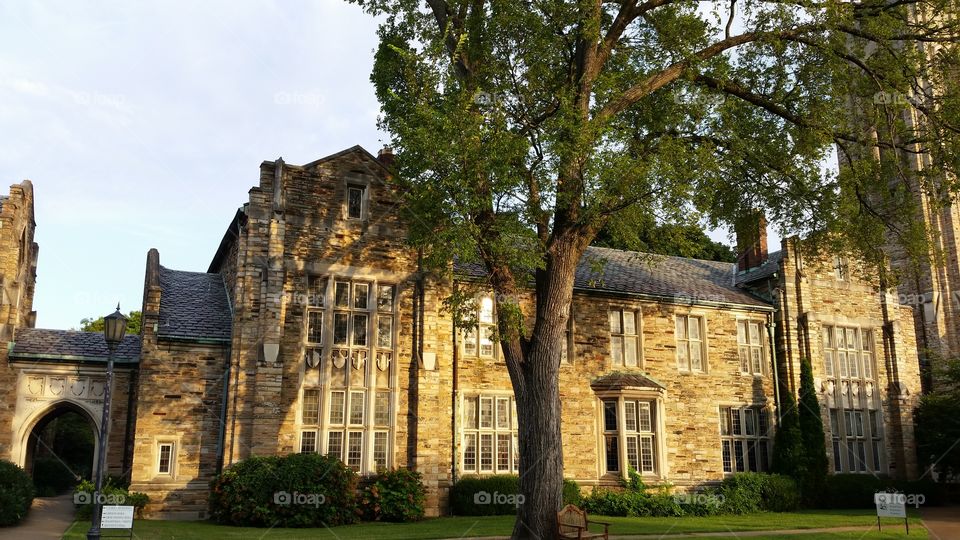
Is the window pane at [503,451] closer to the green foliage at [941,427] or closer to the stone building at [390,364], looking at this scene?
the stone building at [390,364]

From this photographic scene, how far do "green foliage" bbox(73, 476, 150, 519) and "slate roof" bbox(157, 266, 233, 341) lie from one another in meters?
3.90

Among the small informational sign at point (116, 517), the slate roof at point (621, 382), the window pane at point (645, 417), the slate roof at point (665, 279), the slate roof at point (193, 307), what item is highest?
the slate roof at point (665, 279)

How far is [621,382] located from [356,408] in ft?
27.1

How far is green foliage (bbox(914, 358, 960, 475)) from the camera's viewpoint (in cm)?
2733

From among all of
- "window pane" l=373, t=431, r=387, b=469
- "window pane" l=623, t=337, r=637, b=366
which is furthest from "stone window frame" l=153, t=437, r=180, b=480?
"window pane" l=623, t=337, r=637, b=366

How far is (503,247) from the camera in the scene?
15211mm

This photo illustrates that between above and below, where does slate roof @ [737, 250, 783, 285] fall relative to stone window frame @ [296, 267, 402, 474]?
above

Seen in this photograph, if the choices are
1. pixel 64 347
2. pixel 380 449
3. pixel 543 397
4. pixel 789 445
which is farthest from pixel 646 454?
pixel 64 347

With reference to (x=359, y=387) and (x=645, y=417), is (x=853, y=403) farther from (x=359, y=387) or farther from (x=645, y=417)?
(x=359, y=387)

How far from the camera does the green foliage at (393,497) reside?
1956 centimetres

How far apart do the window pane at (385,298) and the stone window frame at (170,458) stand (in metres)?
6.31

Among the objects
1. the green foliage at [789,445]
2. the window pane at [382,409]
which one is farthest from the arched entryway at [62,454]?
the green foliage at [789,445]

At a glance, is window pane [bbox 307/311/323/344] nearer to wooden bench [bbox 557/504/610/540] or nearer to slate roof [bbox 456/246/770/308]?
slate roof [bbox 456/246/770/308]

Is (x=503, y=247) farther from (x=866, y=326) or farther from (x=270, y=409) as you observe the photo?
(x=866, y=326)
